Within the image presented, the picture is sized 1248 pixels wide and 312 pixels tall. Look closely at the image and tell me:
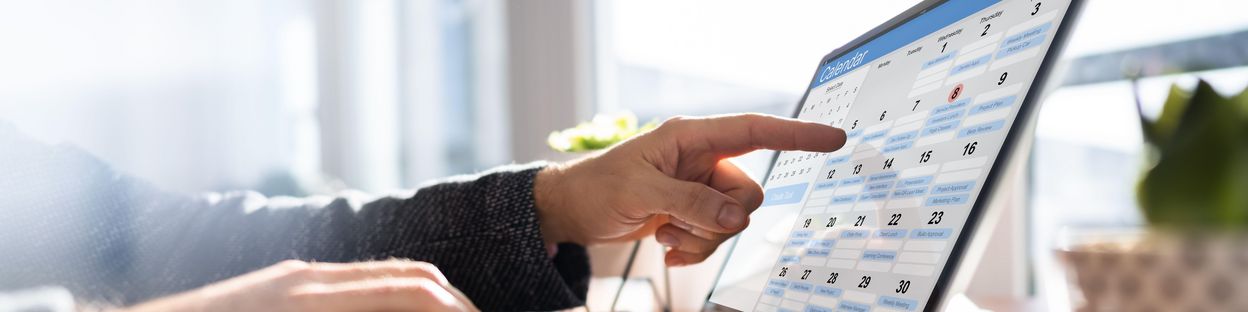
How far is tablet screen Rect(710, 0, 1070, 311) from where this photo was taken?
0.42 meters

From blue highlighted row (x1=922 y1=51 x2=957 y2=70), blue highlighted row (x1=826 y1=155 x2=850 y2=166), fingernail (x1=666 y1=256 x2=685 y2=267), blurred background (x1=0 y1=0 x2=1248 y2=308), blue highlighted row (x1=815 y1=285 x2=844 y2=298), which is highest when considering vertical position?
blue highlighted row (x1=922 y1=51 x2=957 y2=70)

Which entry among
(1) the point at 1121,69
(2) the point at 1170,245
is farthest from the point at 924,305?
(1) the point at 1121,69

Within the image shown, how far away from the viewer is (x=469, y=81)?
7.32 feet

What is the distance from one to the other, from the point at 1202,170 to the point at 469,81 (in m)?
2.02

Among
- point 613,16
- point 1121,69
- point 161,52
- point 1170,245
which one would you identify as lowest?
point 161,52

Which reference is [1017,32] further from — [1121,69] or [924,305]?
[1121,69]

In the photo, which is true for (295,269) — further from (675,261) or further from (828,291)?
(675,261)

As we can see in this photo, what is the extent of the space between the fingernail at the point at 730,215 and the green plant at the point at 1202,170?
0.33 meters

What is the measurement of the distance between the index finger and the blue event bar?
0.06m

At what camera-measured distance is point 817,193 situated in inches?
22.6

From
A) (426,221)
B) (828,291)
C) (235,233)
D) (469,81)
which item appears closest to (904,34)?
(828,291)

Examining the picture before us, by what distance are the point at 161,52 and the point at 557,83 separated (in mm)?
1027

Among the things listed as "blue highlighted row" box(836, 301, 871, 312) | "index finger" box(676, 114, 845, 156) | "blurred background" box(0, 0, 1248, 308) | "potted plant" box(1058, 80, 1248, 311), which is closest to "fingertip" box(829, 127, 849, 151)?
"index finger" box(676, 114, 845, 156)

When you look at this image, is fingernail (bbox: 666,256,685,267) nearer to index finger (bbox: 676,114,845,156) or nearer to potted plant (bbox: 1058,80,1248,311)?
index finger (bbox: 676,114,845,156)
